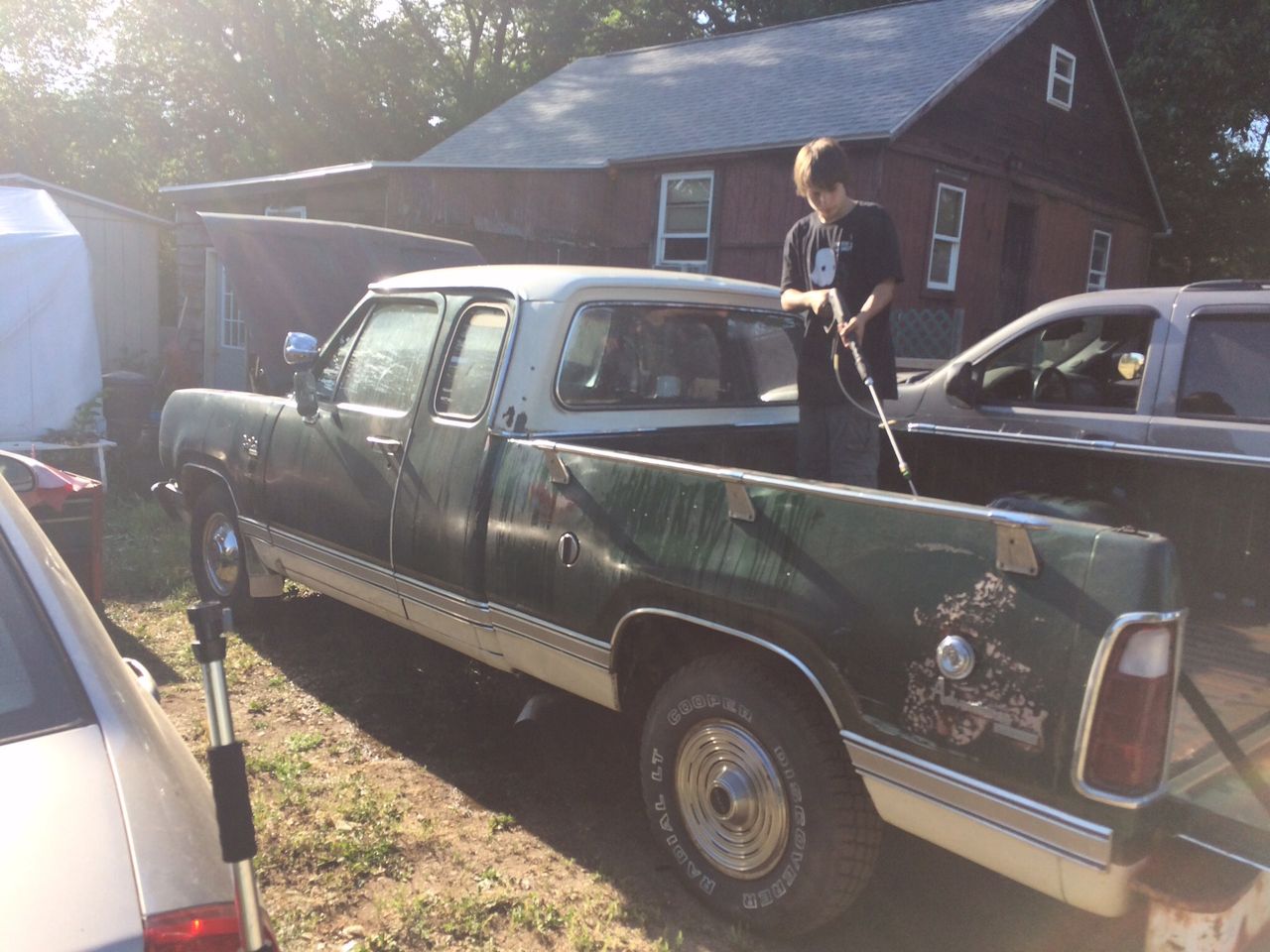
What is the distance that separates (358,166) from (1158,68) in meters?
15.9

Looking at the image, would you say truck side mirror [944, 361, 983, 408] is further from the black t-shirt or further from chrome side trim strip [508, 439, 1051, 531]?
chrome side trim strip [508, 439, 1051, 531]

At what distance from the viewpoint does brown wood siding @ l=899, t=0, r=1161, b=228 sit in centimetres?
1409

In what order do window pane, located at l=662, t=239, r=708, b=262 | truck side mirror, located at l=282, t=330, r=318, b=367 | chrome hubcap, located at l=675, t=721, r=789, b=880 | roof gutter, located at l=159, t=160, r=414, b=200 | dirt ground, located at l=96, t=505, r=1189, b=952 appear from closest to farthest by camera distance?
chrome hubcap, located at l=675, t=721, r=789, b=880
dirt ground, located at l=96, t=505, r=1189, b=952
truck side mirror, located at l=282, t=330, r=318, b=367
roof gutter, located at l=159, t=160, r=414, b=200
window pane, located at l=662, t=239, r=708, b=262

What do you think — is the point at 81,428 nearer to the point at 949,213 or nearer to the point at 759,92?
the point at 759,92

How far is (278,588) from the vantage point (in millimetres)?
5312

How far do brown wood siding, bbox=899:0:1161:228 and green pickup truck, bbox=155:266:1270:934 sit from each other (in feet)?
33.8

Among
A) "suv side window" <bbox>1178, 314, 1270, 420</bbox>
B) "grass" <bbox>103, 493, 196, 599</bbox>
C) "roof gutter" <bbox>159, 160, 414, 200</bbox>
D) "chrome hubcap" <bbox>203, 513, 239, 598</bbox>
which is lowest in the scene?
"grass" <bbox>103, 493, 196, 599</bbox>

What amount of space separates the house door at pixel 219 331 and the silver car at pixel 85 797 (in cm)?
1520

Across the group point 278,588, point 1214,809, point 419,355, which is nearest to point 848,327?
point 419,355

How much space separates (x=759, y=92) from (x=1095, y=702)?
1422 cm

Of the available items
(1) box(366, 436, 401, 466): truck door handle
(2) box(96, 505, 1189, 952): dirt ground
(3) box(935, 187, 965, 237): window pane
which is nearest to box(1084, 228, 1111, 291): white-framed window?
(3) box(935, 187, 965, 237): window pane

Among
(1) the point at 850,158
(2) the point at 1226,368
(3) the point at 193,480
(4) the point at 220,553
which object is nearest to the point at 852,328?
(2) the point at 1226,368

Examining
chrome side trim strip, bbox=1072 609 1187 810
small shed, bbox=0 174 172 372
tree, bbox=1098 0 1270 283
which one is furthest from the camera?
tree, bbox=1098 0 1270 283

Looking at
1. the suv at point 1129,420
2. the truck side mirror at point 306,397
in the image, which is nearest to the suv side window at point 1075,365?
the suv at point 1129,420
